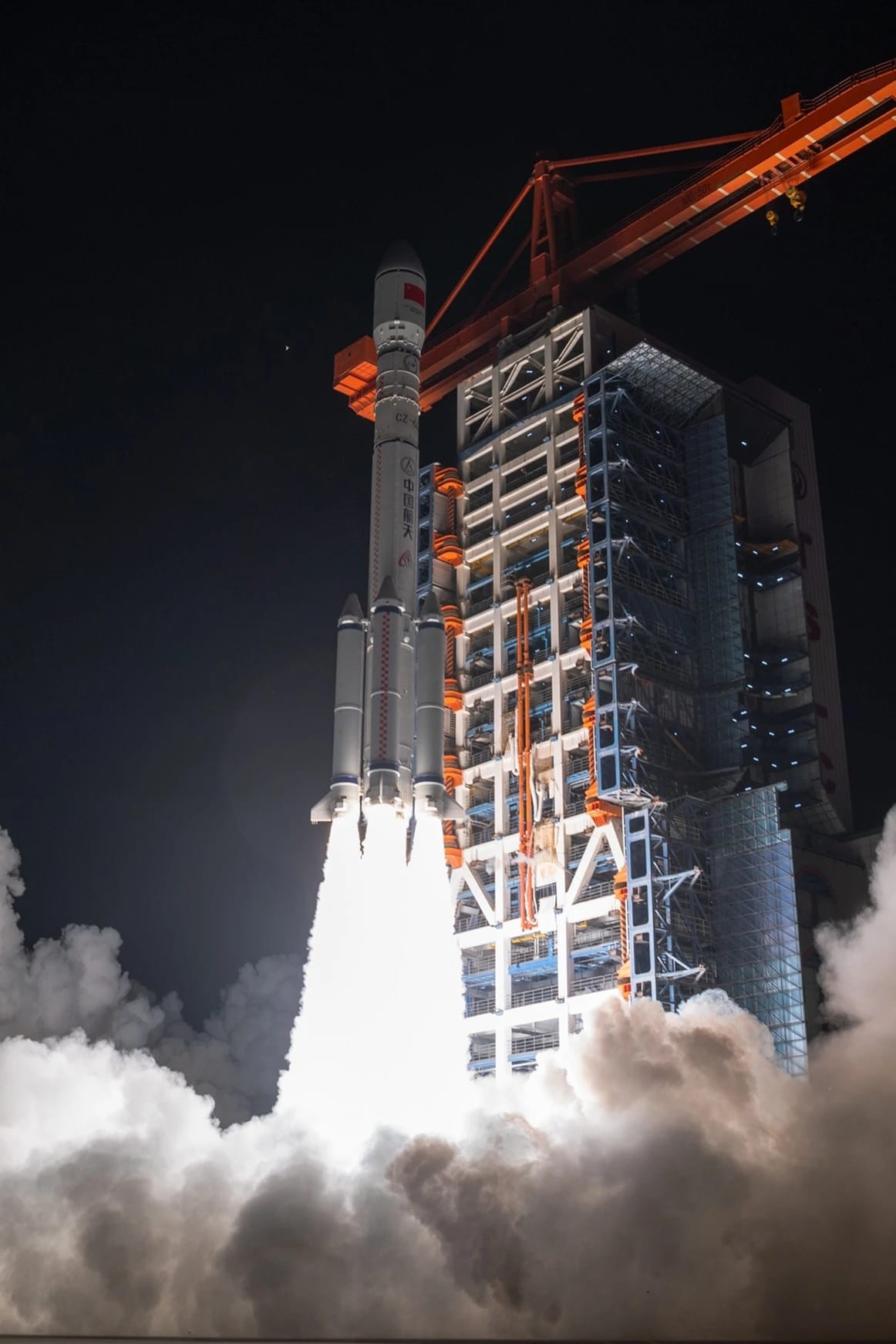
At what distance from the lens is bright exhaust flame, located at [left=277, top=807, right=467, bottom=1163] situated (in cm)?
3262

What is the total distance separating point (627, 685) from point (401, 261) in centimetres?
1385

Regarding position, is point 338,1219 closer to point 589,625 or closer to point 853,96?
point 589,625

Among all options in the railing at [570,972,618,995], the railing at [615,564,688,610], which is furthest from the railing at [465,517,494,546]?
the railing at [570,972,618,995]

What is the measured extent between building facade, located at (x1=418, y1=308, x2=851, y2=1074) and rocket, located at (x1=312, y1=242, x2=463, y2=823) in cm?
817

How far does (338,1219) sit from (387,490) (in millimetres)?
18143

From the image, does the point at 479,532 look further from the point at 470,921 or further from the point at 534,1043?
the point at 534,1043

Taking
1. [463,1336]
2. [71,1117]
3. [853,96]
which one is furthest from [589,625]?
[463,1336]

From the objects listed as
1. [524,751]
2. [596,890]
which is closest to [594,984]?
[596,890]

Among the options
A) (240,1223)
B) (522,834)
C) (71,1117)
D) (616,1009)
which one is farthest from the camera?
(522,834)

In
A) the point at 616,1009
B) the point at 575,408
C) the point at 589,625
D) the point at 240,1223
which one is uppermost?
the point at 575,408

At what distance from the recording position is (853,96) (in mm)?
42781

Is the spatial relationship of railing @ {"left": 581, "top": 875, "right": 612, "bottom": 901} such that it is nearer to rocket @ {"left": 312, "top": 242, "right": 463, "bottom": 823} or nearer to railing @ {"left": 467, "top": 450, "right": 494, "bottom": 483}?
rocket @ {"left": 312, "top": 242, "right": 463, "bottom": 823}

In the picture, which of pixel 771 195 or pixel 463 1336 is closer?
pixel 463 1336

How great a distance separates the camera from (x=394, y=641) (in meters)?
35.4
